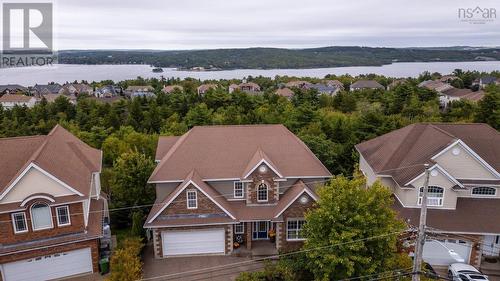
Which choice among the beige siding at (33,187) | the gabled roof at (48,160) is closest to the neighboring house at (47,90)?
the gabled roof at (48,160)

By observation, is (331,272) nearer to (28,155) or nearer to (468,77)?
(28,155)

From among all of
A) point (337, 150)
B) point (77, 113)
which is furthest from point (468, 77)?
point (77, 113)

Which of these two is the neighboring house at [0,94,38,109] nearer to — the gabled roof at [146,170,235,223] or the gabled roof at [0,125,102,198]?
the gabled roof at [0,125,102,198]

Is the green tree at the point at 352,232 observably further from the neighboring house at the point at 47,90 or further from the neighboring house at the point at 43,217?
the neighboring house at the point at 47,90

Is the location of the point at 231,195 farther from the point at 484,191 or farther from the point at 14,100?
the point at 14,100

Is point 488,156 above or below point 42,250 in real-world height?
above

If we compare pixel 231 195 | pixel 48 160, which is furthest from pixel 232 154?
pixel 48 160
